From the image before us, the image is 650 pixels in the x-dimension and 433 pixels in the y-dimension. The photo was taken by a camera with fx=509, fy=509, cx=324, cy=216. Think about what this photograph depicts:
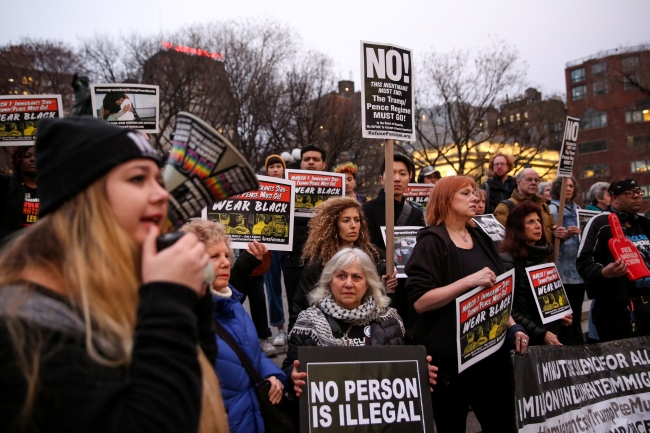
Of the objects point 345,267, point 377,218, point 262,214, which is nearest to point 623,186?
point 377,218

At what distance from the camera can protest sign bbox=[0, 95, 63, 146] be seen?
510 centimetres

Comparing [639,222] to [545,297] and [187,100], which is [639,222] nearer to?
[545,297]

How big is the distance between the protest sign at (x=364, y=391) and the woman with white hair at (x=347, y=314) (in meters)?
0.11

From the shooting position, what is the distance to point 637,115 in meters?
60.4

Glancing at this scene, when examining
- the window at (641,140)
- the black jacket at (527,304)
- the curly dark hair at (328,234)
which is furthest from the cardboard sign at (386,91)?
the window at (641,140)

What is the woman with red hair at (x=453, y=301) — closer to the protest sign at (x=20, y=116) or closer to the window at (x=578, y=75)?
the protest sign at (x=20, y=116)

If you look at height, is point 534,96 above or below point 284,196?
above

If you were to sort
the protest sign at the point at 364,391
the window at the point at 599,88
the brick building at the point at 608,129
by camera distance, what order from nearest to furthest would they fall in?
the protest sign at the point at 364,391, the brick building at the point at 608,129, the window at the point at 599,88

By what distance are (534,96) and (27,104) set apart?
99.3ft

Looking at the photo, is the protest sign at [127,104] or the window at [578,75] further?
the window at [578,75]

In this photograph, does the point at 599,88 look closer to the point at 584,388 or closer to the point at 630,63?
the point at 630,63

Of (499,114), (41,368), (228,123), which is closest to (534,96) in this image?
(499,114)

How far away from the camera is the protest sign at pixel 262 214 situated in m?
4.80

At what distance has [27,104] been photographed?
524 centimetres
